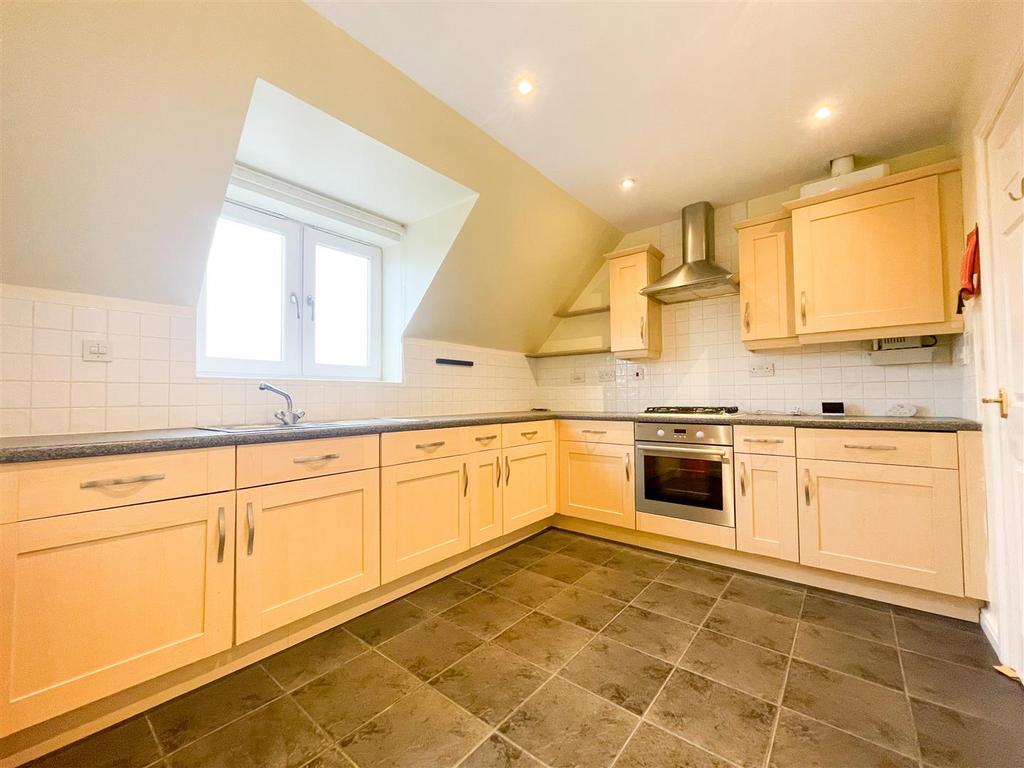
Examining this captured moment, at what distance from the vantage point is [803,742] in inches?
47.3

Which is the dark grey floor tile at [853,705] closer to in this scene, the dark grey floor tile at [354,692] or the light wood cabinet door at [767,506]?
the light wood cabinet door at [767,506]

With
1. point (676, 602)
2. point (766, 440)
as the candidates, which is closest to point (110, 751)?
point (676, 602)

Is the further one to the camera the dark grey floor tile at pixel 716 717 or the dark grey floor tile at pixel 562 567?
the dark grey floor tile at pixel 562 567

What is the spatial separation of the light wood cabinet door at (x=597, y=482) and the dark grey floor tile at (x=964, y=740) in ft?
5.09

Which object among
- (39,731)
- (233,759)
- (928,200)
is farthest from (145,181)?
(928,200)

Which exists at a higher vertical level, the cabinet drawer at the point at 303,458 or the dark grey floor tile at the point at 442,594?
the cabinet drawer at the point at 303,458

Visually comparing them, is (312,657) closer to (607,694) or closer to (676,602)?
(607,694)

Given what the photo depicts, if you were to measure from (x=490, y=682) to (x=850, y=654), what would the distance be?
4.65 feet

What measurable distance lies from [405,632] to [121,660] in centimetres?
95

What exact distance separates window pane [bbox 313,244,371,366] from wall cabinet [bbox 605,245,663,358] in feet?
6.12

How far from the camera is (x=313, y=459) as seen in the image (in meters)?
1.69

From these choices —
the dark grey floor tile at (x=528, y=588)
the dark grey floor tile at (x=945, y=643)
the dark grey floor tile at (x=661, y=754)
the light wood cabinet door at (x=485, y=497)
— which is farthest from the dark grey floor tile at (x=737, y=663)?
the light wood cabinet door at (x=485, y=497)

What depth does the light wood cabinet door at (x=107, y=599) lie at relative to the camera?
1.10 m

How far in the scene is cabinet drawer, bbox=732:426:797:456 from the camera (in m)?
2.21
